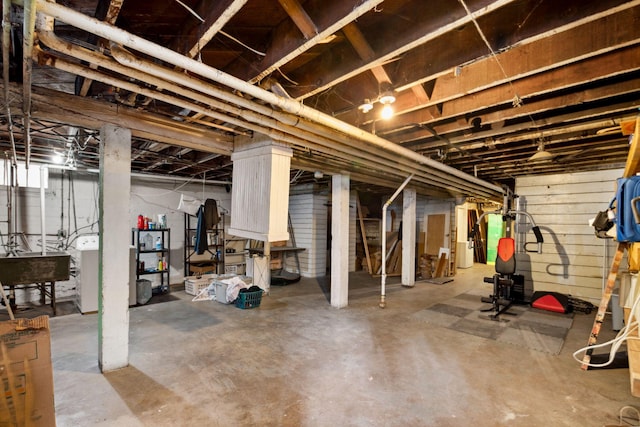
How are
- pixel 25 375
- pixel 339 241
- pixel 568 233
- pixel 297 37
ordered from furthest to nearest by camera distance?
pixel 568 233 < pixel 339 241 < pixel 297 37 < pixel 25 375

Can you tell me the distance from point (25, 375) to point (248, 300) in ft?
11.2

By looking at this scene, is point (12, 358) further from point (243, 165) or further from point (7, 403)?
point (243, 165)

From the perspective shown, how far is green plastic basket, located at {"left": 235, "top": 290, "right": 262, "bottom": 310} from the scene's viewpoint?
189 inches

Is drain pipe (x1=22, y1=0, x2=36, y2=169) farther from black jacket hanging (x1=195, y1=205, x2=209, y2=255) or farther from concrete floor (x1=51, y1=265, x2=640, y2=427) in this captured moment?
black jacket hanging (x1=195, y1=205, x2=209, y2=255)

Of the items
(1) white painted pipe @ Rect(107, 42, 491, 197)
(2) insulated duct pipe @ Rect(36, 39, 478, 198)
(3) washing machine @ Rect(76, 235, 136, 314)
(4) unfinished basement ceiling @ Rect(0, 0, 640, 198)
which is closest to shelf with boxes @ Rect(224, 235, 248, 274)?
(3) washing machine @ Rect(76, 235, 136, 314)

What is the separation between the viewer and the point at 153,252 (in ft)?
19.6

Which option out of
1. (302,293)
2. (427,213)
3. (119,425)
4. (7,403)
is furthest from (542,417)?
(427,213)

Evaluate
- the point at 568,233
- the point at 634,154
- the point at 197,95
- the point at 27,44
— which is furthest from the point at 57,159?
the point at 568,233

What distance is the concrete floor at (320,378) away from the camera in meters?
2.19

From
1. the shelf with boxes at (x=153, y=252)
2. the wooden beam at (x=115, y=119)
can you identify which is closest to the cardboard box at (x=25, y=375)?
the wooden beam at (x=115, y=119)

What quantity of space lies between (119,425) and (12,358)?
94 cm

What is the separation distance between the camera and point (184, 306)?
494 cm

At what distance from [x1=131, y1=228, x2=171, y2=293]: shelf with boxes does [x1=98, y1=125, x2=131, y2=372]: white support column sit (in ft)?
8.90

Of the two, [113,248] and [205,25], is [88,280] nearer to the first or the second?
[113,248]
